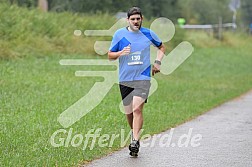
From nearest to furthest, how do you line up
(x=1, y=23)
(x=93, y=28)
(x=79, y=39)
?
(x=1, y=23)
(x=79, y=39)
(x=93, y=28)

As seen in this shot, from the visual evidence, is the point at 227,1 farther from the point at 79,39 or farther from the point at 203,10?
the point at 79,39

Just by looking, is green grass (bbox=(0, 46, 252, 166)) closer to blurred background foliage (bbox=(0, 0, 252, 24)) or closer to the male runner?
the male runner

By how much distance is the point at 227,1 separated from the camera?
332 ft

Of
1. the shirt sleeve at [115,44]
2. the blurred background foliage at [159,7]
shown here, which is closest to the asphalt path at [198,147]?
the shirt sleeve at [115,44]

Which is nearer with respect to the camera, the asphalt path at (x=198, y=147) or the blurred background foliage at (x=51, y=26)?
the asphalt path at (x=198, y=147)

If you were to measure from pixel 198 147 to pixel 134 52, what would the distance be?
7.00ft

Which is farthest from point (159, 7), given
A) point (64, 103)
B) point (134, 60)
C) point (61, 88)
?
point (134, 60)

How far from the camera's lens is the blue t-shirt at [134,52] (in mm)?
10195

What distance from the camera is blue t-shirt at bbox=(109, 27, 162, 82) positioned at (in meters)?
10.2

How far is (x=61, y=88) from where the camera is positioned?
1836 cm

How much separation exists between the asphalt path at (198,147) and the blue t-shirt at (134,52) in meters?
1.23

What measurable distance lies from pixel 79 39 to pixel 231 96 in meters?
9.97

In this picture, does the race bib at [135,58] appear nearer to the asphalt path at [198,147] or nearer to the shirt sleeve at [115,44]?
the shirt sleeve at [115,44]

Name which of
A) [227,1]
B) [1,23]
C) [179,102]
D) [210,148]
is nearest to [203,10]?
[227,1]
